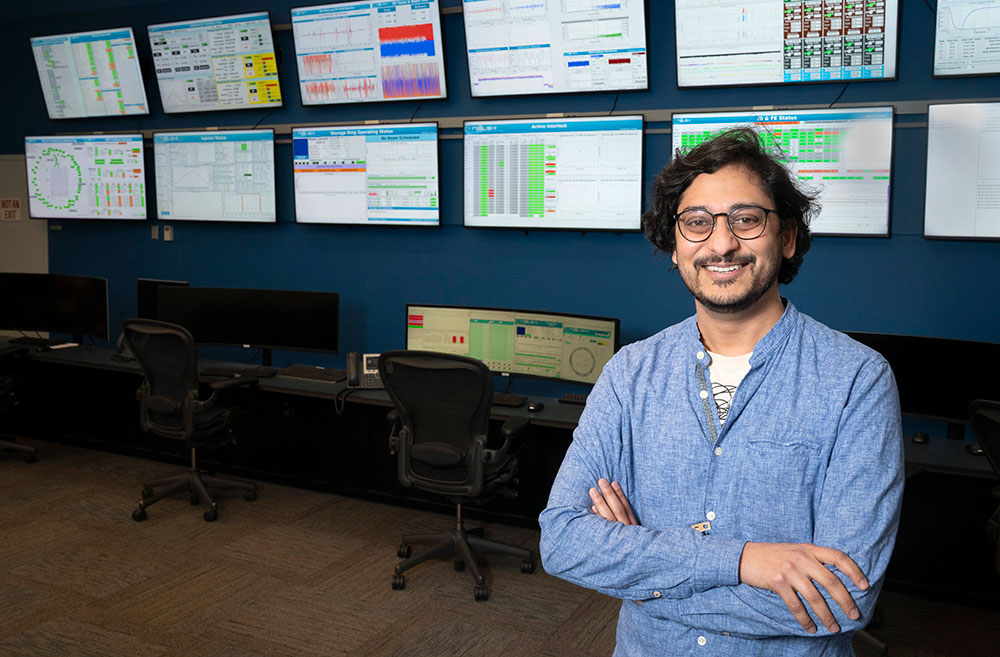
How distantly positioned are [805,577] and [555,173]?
117 inches

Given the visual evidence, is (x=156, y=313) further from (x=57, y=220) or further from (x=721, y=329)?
(x=721, y=329)

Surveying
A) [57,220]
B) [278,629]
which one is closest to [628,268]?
[278,629]

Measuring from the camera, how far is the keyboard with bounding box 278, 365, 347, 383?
430 cm

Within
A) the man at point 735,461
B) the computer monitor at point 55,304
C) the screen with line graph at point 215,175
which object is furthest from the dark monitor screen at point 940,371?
the computer monitor at point 55,304

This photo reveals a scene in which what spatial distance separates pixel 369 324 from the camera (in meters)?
4.58

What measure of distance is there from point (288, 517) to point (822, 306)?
2.60 meters

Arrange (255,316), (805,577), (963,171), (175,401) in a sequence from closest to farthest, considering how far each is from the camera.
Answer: (805,577)
(963,171)
(175,401)
(255,316)

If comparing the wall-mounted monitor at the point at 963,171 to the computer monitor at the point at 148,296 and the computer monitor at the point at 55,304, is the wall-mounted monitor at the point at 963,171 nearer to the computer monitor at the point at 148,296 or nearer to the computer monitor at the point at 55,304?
the computer monitor at the point at 148,296

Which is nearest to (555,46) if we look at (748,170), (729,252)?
(748,170)

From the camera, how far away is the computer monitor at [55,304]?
15.9 feet

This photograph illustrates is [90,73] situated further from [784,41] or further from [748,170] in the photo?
[748,170]

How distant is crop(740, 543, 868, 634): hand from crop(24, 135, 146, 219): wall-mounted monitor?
471 cm

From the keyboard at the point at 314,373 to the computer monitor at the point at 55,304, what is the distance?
121 cm

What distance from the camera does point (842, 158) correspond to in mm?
3432
